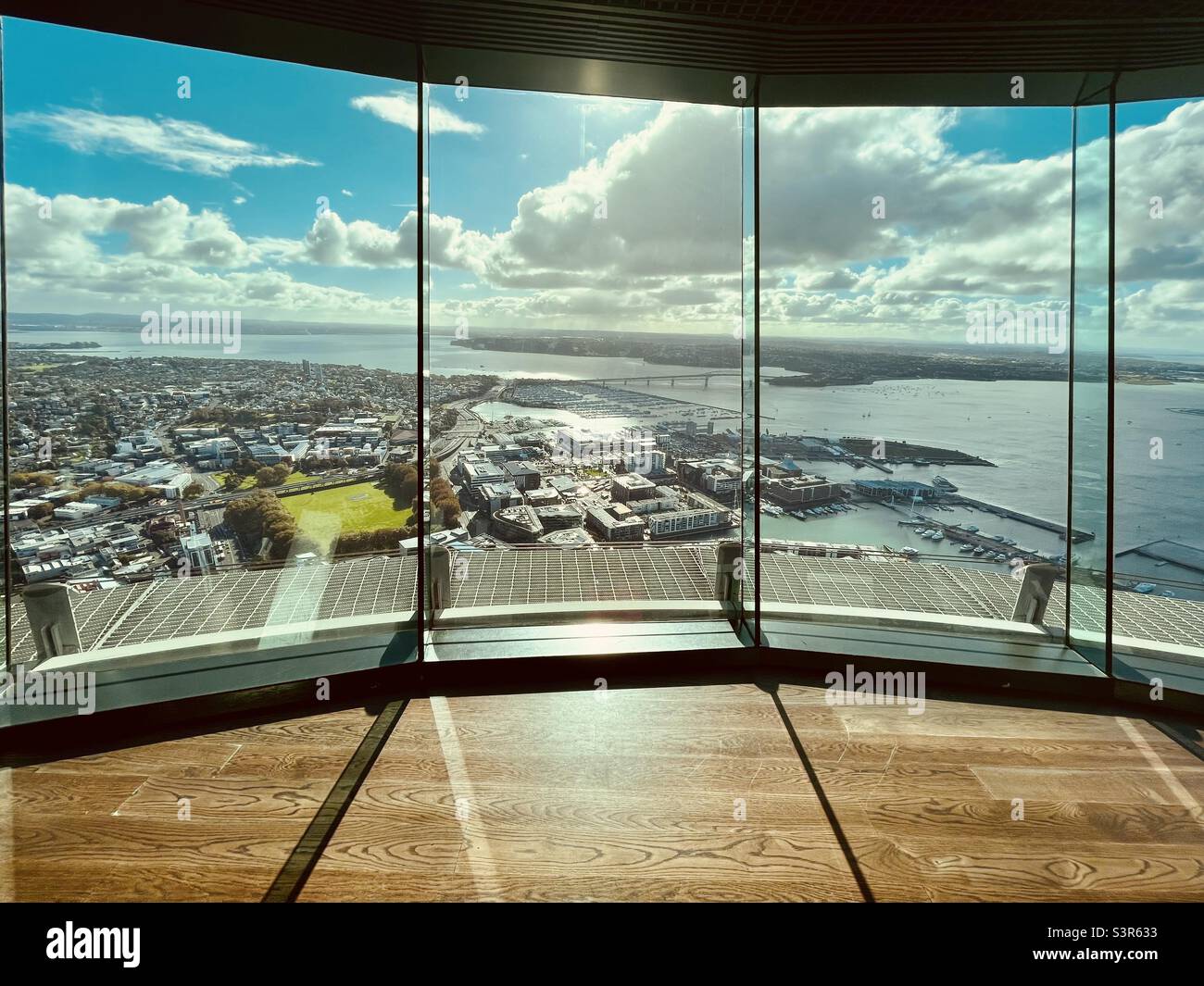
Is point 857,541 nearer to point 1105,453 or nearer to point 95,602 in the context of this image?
point 1105,453

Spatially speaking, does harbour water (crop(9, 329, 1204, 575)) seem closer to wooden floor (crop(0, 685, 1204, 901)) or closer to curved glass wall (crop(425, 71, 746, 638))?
curved glass wall (crop(425, 71, 746, 638))

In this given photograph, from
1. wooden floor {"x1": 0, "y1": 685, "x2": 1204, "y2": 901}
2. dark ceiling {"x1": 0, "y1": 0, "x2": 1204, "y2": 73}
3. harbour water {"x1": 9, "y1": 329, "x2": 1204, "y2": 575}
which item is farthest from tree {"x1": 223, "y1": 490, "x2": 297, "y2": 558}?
dark ceiling {"x1": 0, "y1": 0, "x2": 1204, "y2": 73}

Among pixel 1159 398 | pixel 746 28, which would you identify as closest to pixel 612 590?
pixel 746 28

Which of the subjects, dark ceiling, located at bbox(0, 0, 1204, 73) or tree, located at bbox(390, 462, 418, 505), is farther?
tree, located at bbox(390, 462, 418, 505)

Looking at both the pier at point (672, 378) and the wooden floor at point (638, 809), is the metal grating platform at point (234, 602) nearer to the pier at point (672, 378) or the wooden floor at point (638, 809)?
the wooden floor at point (638, 809)

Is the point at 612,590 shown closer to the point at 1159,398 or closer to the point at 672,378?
the point at 672,378
